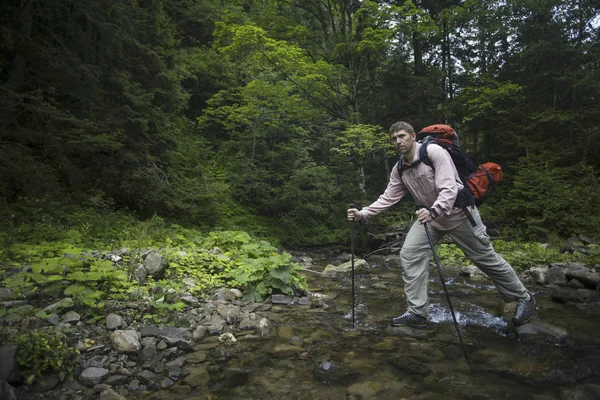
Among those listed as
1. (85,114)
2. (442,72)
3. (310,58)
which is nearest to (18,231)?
(85,114)

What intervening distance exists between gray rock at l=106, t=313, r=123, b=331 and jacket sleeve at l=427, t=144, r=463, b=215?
3585 mm

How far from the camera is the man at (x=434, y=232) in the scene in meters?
3.88

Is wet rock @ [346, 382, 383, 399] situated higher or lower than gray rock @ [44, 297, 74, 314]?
lower

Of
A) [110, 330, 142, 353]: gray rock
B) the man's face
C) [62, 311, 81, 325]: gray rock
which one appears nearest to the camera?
[110, 330, 142, 353]: gray rock

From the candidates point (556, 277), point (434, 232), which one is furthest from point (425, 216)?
point (556, 277)

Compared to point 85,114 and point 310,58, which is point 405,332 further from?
point 310,58

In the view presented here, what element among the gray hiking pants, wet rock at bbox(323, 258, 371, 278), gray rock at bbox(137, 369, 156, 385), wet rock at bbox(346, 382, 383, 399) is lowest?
wet rock at bbox(323, 258, 371, 278)

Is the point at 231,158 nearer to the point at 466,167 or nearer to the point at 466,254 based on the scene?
the point at 466,167

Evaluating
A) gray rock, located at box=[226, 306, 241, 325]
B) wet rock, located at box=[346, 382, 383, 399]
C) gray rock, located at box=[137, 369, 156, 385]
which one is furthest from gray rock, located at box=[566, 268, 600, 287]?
gray rock, located at box=[137, 369, 156, 385]

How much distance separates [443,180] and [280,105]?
11.1 m

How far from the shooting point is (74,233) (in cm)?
656

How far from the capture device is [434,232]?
14.2ft

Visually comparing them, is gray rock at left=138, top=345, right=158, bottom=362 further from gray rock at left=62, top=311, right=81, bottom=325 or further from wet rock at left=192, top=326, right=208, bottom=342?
gray rock at left=62, top=311, right=81, bottom=325

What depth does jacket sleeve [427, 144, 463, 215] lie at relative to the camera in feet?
12.1
